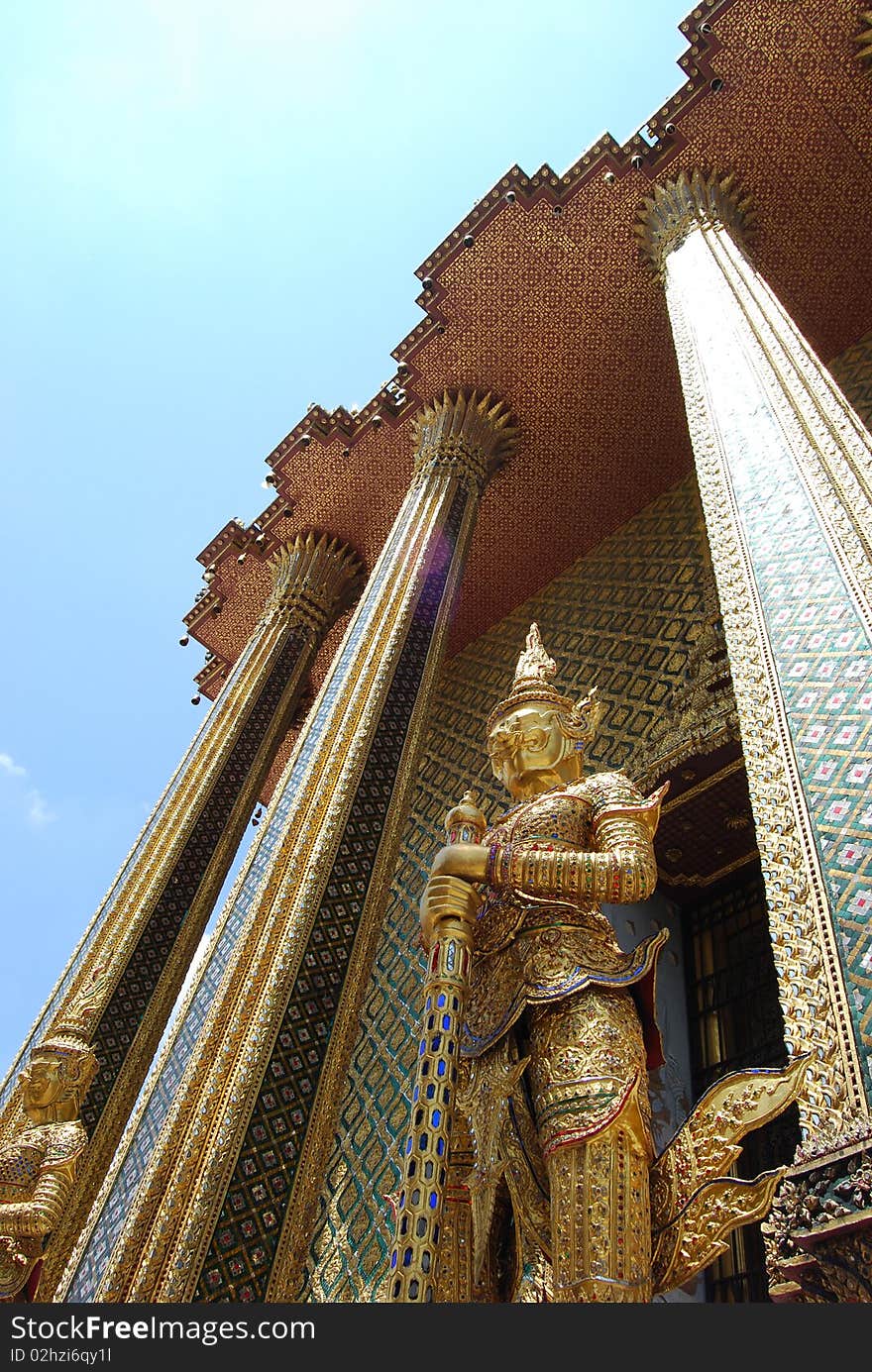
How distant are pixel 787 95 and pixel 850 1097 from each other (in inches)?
212

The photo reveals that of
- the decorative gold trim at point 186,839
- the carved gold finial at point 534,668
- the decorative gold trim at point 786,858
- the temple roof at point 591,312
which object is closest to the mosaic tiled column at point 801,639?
the decorative gold trim at point 786,858

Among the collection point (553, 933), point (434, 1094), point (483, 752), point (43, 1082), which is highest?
point (483, 752)

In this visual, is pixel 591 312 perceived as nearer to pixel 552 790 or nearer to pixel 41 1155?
pixel 552 790

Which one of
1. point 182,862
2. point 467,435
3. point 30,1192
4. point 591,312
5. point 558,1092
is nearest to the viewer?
point 558,1092

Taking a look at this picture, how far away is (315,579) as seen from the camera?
23.7 ft

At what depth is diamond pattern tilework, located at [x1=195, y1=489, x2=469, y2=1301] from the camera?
2795mm

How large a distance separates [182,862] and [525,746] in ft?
10.5

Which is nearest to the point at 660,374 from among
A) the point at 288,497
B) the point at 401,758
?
the point at 288,497

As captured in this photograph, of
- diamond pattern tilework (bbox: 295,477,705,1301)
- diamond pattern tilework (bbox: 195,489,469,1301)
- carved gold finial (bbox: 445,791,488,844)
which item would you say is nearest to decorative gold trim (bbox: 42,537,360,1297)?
diamond pattern tilework (bbox: 195,489,469,1301)

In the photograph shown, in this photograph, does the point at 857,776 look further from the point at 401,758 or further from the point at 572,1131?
the point at 401,758

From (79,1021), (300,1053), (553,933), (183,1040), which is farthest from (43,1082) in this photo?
(553,933)

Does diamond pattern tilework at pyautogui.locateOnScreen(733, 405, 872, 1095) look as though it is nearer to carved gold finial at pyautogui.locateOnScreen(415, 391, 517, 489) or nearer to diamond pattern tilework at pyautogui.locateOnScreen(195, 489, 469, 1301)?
diamond pattern tilework at pyautogui.locateOnScreen(195, 489, 469, 1301)

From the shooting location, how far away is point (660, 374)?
6.33m

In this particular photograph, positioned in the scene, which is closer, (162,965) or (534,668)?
(534,668)
